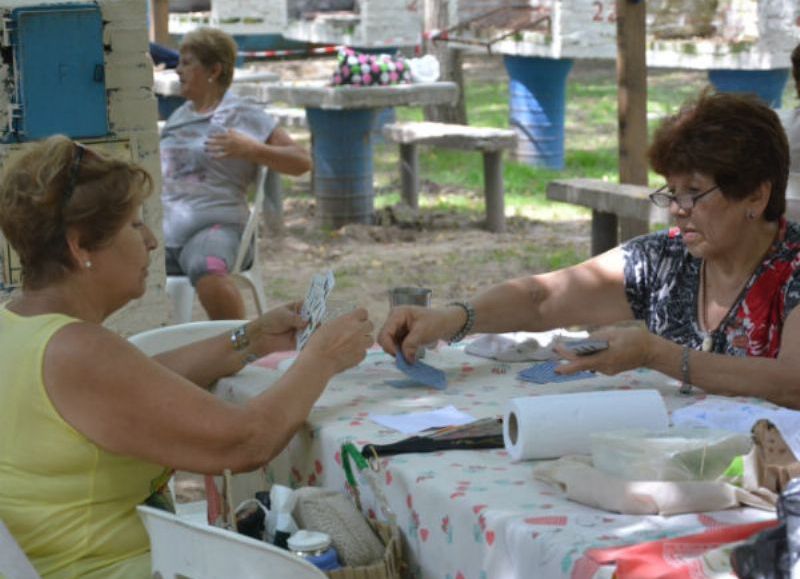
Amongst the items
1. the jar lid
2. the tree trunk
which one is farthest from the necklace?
the tree trunk

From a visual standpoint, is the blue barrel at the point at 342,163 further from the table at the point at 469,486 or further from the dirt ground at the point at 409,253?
the table at the point at 469,486

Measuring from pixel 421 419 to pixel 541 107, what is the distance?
10.3 metres

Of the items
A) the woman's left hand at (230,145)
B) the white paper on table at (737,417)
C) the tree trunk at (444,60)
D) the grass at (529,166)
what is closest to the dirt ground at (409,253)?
the grass at (529,166)

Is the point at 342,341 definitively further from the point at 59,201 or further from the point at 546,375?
the point at 59,201

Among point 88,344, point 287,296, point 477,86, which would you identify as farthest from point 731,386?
point 477,86

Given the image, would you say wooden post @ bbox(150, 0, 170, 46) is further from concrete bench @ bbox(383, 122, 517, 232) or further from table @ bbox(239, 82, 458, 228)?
concrete bench @ bbox(383, 122, 517, 232)

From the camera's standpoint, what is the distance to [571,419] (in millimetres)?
2486

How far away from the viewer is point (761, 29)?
11078mm

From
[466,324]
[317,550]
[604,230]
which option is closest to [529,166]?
[604,230]

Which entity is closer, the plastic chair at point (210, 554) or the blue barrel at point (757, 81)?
the plastic chair at point (210, 554)

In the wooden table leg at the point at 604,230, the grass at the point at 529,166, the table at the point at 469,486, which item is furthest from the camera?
the grass at the point at 529,166

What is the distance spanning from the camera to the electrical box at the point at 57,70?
14.4 feet

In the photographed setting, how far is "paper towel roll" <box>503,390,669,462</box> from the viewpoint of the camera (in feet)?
8.12

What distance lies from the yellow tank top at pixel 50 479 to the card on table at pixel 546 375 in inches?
39.2
